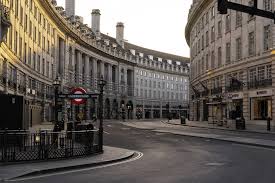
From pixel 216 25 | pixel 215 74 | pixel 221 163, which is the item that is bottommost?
pixel 221 163

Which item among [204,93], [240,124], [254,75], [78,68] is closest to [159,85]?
[78,68]

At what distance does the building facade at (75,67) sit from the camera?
160ft

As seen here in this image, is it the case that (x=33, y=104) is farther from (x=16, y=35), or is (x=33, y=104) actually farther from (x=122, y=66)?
(x=122, y=66)

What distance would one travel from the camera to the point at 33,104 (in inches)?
2298

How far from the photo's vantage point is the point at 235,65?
5072cm

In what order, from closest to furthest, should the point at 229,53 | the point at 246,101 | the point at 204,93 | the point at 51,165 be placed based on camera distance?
the point at 51,165
the point at 246,101
the point at 229,53
the point at 204,93

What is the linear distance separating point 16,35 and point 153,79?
92.3 m

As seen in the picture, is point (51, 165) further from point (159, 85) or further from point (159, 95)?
point (159, 85)

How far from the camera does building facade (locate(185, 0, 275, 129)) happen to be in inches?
1736

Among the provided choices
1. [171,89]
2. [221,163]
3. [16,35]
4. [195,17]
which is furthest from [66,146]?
[171,89]

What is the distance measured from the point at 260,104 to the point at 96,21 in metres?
75.8

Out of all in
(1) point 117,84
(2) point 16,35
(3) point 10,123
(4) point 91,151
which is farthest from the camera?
(1) point 117,84

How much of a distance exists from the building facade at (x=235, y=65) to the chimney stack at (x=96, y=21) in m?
46.7

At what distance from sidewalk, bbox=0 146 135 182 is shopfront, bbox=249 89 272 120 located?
95.9ft
